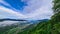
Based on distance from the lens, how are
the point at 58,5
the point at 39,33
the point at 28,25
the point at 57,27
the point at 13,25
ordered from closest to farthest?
1. the point at 57,27
2. the point at 58,5
3. the point at 39,33
4. the point at 28,25
5. the point at 13,25

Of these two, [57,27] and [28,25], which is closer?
[57,27]

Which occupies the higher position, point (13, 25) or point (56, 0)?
point (56, 0)

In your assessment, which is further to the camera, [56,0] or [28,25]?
[28,25]

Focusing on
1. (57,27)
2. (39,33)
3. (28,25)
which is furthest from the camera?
(28,25)

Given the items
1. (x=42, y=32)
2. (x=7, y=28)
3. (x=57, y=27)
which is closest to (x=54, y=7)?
(x=57, y=27)

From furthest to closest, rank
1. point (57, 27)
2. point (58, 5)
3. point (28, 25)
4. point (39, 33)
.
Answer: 1. point (28, 25)
2. point (39, 33)
3. point (58, 5)
4. point (57, 27)

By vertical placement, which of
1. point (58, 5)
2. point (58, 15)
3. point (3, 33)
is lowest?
point (3, 33)

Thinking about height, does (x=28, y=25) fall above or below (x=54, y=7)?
below

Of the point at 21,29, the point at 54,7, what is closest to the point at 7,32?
the point at 21,29

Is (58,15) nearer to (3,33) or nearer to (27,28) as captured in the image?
(27,28)

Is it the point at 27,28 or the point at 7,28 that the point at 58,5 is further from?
the point at 7,28
